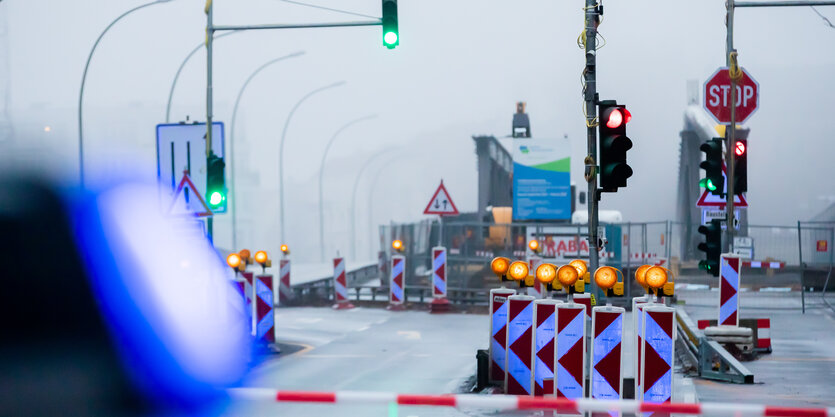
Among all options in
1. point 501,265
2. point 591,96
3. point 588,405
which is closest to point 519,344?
point 501,265

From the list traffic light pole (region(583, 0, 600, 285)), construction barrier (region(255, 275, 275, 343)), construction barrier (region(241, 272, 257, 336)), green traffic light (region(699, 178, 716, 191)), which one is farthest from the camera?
construction barrier (region(255, 275, 275, 343))

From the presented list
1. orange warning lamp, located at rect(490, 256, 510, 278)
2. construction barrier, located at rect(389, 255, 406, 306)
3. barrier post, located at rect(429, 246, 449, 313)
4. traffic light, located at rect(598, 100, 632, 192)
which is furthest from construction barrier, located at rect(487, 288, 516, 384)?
construction barrier, located at rect(389, 255, 406, 306)

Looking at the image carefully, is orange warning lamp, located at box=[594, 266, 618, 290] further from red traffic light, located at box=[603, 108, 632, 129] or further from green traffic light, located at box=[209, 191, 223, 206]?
green traffic light, located at box=[209, 191, 223, 206]

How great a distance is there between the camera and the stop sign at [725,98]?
21.9m

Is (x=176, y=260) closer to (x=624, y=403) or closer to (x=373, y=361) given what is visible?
(x=624, y=403)

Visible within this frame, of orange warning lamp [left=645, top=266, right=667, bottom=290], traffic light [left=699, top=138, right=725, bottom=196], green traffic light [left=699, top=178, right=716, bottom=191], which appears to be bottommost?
orange warning lamp [left=645, top=266, right=667, bottom=290]

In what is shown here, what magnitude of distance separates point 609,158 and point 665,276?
5.93ft

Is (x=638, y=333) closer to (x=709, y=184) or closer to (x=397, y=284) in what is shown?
(x=709, y=184)

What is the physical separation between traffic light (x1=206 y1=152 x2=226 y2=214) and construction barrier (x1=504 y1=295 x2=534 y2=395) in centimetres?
651

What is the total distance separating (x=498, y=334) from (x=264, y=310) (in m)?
6.84

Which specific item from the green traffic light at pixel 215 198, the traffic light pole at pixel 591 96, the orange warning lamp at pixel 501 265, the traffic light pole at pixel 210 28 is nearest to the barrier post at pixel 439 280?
the traffic light pole at pixel 210 28

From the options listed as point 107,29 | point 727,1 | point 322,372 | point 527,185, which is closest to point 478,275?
point 527,185

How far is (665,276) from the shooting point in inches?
435

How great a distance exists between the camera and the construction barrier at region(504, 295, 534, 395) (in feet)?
43.4
